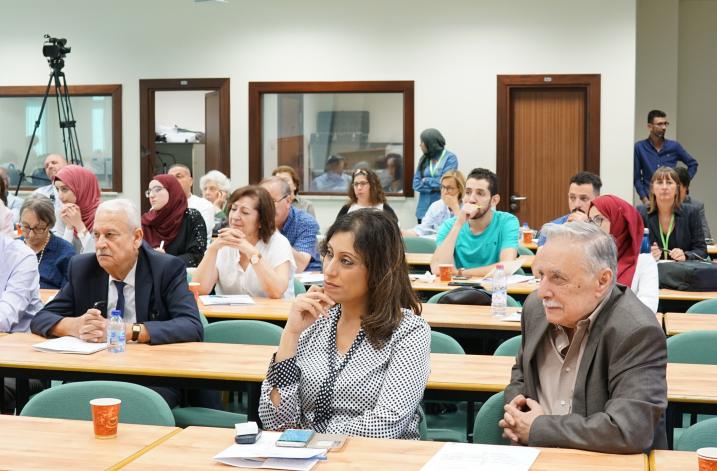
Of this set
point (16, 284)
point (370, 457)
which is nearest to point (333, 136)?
point (16, 284)

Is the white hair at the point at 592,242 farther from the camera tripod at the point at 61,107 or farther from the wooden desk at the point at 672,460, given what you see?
the camera tripod at the point at 61,107

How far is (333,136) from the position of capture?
11758 mm

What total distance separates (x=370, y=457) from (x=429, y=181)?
8635 millimetres

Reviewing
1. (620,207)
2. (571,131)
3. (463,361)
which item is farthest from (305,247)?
(571,131)

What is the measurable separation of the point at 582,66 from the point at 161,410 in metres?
9.05

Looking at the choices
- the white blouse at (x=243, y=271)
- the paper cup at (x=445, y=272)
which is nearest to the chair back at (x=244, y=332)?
the white blouse at (x=243, y=271)

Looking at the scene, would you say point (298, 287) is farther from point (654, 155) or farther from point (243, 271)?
point (654, 155)

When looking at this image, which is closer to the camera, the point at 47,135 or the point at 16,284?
the point at 16,284

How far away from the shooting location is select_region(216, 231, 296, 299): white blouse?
554 cm

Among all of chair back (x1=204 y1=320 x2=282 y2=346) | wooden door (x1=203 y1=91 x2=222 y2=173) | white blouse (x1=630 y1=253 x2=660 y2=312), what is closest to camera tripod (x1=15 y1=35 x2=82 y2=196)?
wooden door (x1=203 y1=91 x2=222 y2=173)

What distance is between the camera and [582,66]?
11102mm

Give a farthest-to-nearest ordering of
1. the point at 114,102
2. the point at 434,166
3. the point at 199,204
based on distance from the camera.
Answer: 1. the point at 114,102
2. the point at 434,166
3. the point at 199,204

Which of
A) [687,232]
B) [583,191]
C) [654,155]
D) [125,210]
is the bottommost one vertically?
[687,232]

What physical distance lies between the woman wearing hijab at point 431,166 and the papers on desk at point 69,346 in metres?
7.27
